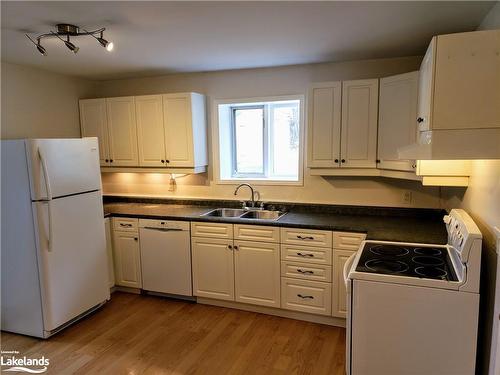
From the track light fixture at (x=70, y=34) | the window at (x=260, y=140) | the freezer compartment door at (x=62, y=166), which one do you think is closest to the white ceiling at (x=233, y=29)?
the track light fixture at (x=70, y=34)

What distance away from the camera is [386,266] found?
1.98 meters

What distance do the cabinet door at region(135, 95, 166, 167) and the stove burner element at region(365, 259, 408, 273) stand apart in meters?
2.41

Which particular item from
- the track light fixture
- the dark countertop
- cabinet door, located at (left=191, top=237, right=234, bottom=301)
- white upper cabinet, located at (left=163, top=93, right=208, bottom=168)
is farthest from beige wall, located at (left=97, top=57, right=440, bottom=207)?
the track light fixture

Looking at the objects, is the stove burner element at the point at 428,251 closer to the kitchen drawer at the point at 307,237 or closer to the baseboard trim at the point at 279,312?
the kitchen drawer at the point at 307,237

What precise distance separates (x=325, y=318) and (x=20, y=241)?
2.56 meters

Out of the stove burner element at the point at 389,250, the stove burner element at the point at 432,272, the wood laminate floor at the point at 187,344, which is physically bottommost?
the wood laminate floor at the point at 187,344

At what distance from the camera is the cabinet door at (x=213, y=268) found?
315cm

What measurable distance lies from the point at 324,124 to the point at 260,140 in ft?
2.85

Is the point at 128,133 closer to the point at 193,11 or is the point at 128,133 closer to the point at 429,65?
the point at 193,11

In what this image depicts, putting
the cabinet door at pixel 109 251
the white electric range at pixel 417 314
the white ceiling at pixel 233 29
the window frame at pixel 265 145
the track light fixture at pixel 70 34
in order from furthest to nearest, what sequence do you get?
the cabinet door at pixel 109 251
the window frame at pixel 265 145
the track light fixture at pixel 70 34
the white ceiling at pixel 233 29
the white electric range at pixel 417 314

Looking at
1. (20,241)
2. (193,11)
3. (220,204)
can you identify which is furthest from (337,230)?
(20,241)

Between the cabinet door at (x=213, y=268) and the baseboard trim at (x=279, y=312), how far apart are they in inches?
3.4

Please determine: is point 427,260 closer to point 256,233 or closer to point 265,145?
point 256,233

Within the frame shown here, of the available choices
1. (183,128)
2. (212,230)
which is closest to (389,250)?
(212,230)
